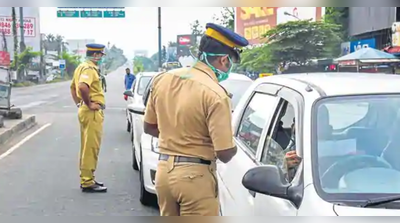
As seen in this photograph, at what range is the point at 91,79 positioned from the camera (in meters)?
6.07

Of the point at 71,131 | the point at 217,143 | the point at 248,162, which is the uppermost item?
the point at 217,143

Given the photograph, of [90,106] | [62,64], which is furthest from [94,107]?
[62,64]

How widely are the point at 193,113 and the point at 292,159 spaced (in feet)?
1.90

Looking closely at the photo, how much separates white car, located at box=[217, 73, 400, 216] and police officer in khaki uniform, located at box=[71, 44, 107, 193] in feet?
8.81

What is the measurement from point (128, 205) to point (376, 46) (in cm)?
1815

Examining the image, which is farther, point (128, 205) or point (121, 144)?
point (121, 144)

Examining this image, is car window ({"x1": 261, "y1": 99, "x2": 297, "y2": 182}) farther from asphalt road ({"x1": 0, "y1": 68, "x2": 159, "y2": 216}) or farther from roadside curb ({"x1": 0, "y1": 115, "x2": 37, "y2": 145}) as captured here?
roadside curb ({"x1": 0, "y1": 115, "x2": 37, "y2": 145})

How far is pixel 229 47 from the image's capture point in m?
2.95

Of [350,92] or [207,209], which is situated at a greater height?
[350,92]

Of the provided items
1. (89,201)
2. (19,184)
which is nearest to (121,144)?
(19,184)

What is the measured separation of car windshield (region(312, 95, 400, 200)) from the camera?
2633 mm

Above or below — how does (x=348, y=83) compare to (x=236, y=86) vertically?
above

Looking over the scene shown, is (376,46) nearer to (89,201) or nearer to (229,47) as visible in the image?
(89,201)

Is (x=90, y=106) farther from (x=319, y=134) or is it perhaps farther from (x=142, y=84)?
(x=142, y=84)
